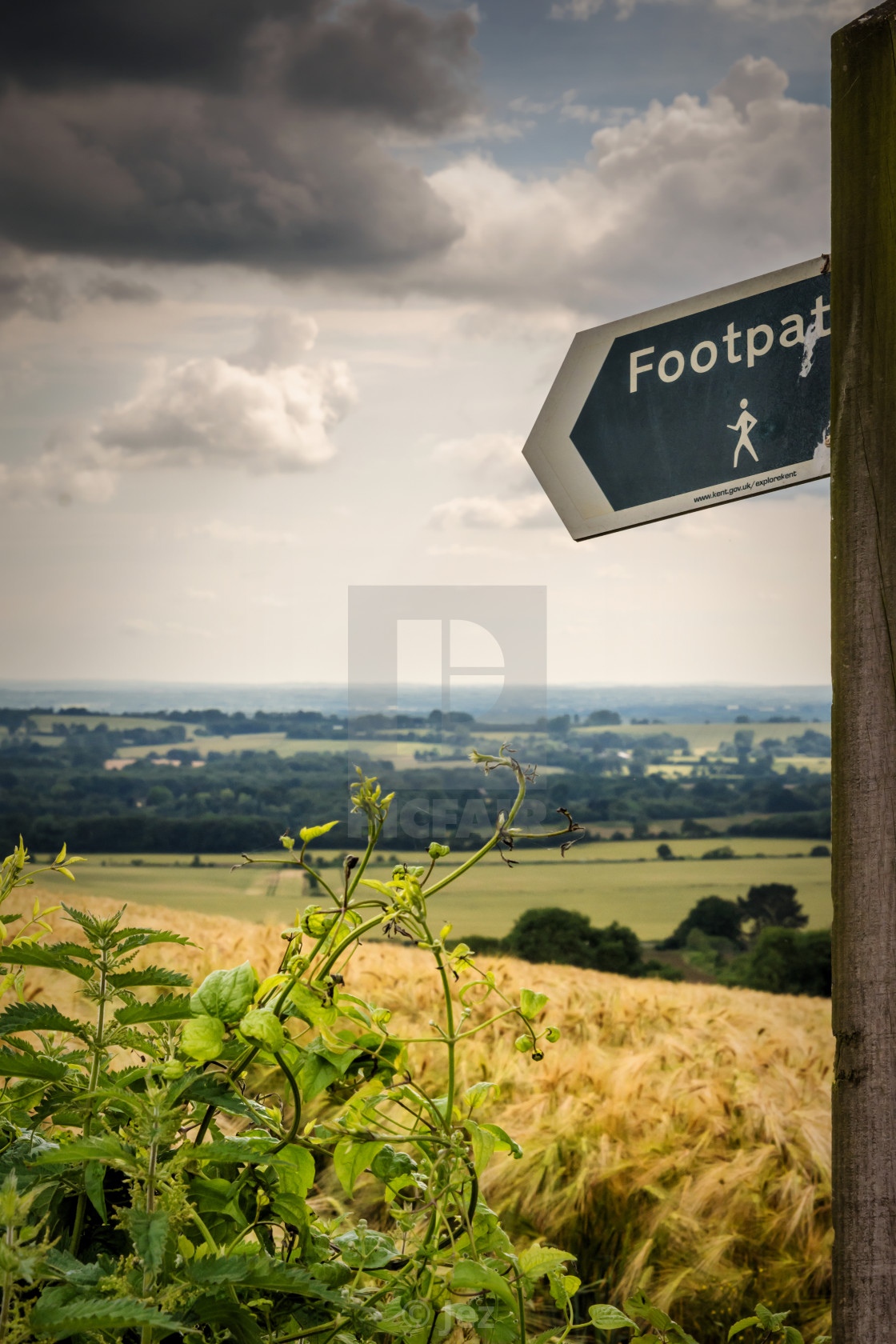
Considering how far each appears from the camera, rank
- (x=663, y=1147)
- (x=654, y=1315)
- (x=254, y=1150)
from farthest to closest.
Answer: (x=663, y=1147) → (x=654, y=1315) → (x=254, y=1150)

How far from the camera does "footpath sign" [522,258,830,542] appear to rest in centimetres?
104

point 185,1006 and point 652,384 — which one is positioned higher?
point 652,384

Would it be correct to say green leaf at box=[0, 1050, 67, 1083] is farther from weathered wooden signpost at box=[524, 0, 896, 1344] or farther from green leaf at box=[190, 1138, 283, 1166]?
weathered wooden signpost at box=[524, 0, 896, 1344]

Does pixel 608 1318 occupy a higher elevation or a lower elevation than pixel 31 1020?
lower

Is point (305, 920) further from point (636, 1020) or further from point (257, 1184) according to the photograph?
point (636, 1020)

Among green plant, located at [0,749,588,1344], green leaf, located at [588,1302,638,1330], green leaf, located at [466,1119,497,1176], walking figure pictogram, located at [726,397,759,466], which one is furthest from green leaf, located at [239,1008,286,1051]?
walking figure pictogram, located at [726,397,759,466]

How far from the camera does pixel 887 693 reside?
2.88 ft

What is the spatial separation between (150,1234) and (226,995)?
0.52 feet

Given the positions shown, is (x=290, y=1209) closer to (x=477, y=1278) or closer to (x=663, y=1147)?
(x=477, y=1278)

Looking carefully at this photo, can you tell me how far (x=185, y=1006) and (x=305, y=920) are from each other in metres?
0.13

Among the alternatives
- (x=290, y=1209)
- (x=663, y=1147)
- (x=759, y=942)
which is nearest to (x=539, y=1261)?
(x=290, y=1209)

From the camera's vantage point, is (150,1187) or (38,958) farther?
(38,958)

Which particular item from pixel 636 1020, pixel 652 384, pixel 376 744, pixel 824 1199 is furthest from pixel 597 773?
pixel 652 384

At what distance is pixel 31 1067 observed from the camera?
712 millimetres
